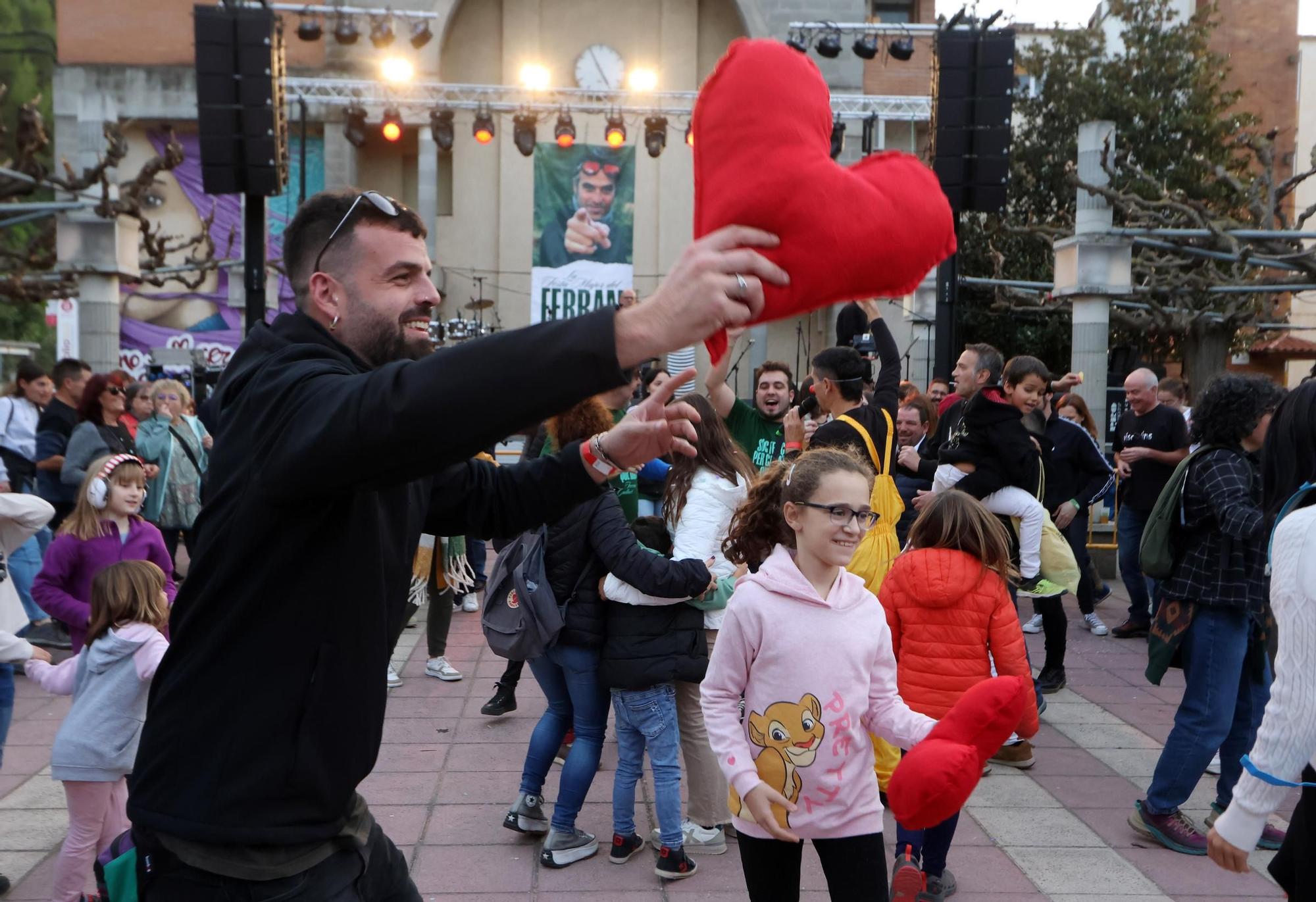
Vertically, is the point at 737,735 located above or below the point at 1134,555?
above

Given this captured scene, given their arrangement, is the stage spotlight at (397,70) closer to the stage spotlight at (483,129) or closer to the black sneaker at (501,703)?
the stage spotlight at (483,129)

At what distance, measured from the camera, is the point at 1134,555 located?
30.6 ft

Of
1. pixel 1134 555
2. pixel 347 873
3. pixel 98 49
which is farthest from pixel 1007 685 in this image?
pixel 98 49

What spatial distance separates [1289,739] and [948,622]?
74.1 inches

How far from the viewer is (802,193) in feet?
5.29

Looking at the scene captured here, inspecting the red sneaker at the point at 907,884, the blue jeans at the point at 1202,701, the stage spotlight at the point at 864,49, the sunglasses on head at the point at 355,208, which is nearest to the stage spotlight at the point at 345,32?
the stage spotlight at the point at 864,49

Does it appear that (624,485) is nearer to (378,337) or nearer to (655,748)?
(655,748)

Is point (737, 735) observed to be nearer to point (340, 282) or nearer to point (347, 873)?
point (347, 873)

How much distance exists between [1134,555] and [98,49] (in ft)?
88.5

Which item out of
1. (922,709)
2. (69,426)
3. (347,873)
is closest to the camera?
(347,873)

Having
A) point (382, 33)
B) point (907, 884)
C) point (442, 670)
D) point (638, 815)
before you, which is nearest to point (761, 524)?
point (907, 884)

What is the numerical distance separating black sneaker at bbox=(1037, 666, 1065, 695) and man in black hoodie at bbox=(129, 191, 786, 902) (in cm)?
600

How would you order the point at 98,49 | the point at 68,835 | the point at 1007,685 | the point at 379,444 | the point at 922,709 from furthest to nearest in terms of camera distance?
1. the point at 98,49
2. the point at 922,709
3. the point at 68,835
4. the point at 1007,685
5. the point at 379,444

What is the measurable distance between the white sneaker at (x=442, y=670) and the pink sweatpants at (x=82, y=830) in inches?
145
